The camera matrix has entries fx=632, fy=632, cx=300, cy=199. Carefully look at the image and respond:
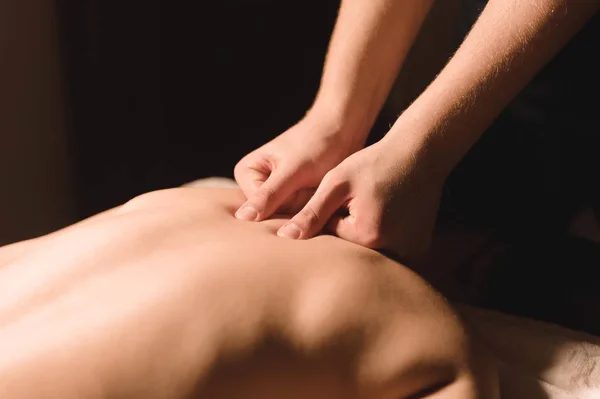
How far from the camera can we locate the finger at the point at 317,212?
2.17 ft

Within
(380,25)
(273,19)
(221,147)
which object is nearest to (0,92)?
(221,147)

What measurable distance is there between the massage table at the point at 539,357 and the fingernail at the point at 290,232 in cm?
20

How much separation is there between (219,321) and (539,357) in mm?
392

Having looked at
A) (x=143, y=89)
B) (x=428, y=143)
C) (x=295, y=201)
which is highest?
(x=428, y=143)

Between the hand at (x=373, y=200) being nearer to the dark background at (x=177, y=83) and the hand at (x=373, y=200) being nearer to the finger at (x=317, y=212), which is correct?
the finger at (x=317, y=212)

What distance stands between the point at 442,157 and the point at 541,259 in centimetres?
33

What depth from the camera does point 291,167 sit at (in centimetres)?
76

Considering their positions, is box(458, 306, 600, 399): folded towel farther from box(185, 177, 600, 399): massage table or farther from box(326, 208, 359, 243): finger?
box(326, 208, 359, 243): finger

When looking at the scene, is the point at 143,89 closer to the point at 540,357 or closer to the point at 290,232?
the point at 290,232

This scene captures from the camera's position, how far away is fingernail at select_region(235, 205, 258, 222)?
2.29 ft

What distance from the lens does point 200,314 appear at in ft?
1.79

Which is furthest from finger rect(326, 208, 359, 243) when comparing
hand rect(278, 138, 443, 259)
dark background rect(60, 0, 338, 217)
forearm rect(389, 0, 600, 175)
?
dark background rect(60, 0, 338, 217)

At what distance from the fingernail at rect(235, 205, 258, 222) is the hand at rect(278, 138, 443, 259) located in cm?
5

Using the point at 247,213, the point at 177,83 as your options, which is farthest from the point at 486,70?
the point at 177,83
